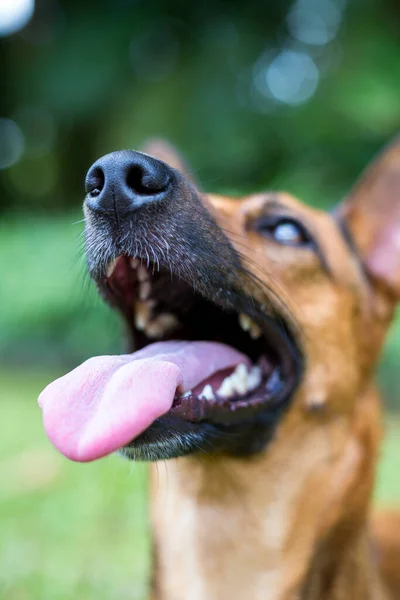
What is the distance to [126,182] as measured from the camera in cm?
179

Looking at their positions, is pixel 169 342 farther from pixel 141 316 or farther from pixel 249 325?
pixel 249 325

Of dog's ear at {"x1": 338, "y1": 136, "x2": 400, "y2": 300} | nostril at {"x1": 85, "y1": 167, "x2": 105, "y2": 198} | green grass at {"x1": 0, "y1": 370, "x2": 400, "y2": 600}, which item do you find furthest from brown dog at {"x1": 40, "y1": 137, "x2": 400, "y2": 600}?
green grass at {"x1": 0, "y1": 370, "x2": 400, "y2": 600}

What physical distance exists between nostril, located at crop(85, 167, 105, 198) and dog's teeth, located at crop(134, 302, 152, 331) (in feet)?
2.01

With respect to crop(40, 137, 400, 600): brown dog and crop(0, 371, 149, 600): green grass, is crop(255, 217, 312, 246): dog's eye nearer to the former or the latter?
crop(40, 137, 400, 600): brown dog

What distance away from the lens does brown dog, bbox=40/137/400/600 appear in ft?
6.14

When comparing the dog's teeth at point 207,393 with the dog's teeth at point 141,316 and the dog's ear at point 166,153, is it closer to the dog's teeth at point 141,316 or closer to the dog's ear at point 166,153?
the dog's teeth at point 141,316

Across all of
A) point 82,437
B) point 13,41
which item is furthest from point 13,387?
point 13,41

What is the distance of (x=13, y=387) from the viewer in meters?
8.30

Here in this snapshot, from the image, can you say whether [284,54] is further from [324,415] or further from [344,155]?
[324,415]

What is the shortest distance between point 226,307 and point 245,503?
0.72 m

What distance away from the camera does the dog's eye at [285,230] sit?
2523 millimetres

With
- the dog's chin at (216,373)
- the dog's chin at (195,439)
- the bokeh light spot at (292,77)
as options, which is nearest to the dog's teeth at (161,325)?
the dog's chin at (216,373)

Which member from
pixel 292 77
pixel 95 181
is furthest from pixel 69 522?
pixel 292 77

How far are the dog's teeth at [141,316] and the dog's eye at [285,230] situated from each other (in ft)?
1.81
